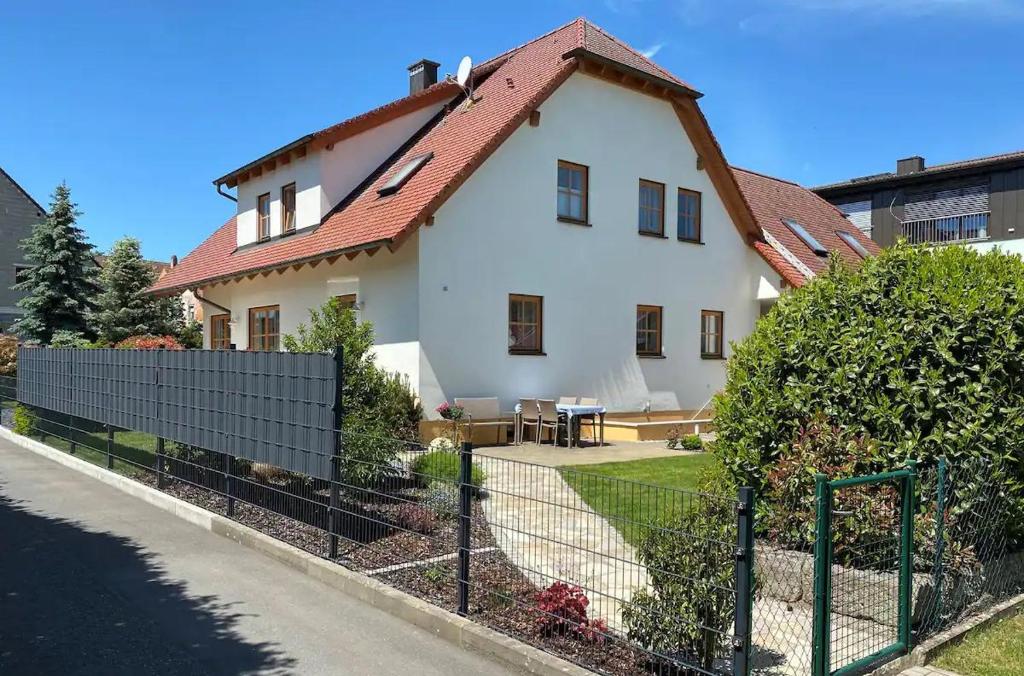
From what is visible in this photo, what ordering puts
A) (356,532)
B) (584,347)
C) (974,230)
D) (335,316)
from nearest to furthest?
(356,532)
(335,316)
(584,347)
(974,230)

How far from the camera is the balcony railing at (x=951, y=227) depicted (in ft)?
89.6

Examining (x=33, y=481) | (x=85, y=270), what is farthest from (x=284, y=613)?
(x=85, y=270)

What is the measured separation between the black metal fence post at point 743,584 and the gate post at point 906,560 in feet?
5.08

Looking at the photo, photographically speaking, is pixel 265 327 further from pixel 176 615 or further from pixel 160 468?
pixel 176 615

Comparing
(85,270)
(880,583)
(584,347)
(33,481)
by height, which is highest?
(85,270)

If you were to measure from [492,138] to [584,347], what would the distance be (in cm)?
475

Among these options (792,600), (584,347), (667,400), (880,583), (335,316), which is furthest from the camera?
(667,400)

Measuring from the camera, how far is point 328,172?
57.2 ft

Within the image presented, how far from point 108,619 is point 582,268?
12321mm

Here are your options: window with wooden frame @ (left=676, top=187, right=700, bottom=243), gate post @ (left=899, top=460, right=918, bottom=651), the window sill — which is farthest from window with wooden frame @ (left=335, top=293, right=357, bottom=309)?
gate post @ (left=899, top=460, right=918, bottom=651)

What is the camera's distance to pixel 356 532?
7.00 m

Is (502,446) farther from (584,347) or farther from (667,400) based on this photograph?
(667,400)

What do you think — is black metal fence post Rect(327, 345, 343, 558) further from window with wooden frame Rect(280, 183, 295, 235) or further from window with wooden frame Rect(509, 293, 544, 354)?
window with wooden frame Rect(280, 183, 295, 235)

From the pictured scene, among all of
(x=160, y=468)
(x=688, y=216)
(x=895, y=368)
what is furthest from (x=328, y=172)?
(x=895, y=368)
